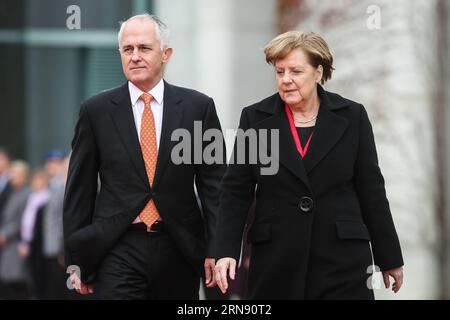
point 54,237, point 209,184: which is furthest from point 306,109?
point 54,237

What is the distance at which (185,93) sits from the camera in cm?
633

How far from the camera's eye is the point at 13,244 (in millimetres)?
13883

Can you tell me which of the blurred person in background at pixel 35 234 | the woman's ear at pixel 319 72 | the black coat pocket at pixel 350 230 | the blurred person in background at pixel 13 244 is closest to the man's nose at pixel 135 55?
the woman's ear at pixel 319 72

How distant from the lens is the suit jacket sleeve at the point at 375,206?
556cm

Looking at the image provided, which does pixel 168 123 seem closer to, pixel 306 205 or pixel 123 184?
pixel 123 184

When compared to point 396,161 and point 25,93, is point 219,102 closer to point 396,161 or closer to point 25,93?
point 396,161

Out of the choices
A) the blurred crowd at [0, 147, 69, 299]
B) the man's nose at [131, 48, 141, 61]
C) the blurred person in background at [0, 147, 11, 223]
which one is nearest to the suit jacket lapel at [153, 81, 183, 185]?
the man's nose at [131, 48, 141, 61]

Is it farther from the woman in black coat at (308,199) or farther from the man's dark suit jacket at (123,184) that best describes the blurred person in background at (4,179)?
the woman in black coat at (308,199)

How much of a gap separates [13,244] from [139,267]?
321 inches

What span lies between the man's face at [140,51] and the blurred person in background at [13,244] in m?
7.93

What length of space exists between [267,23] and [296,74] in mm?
9056

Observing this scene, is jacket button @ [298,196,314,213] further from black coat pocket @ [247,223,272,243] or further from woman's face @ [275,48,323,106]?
woman's face @ [275,48,323,106]

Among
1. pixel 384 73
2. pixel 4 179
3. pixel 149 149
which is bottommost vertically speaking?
pixel 149 149
